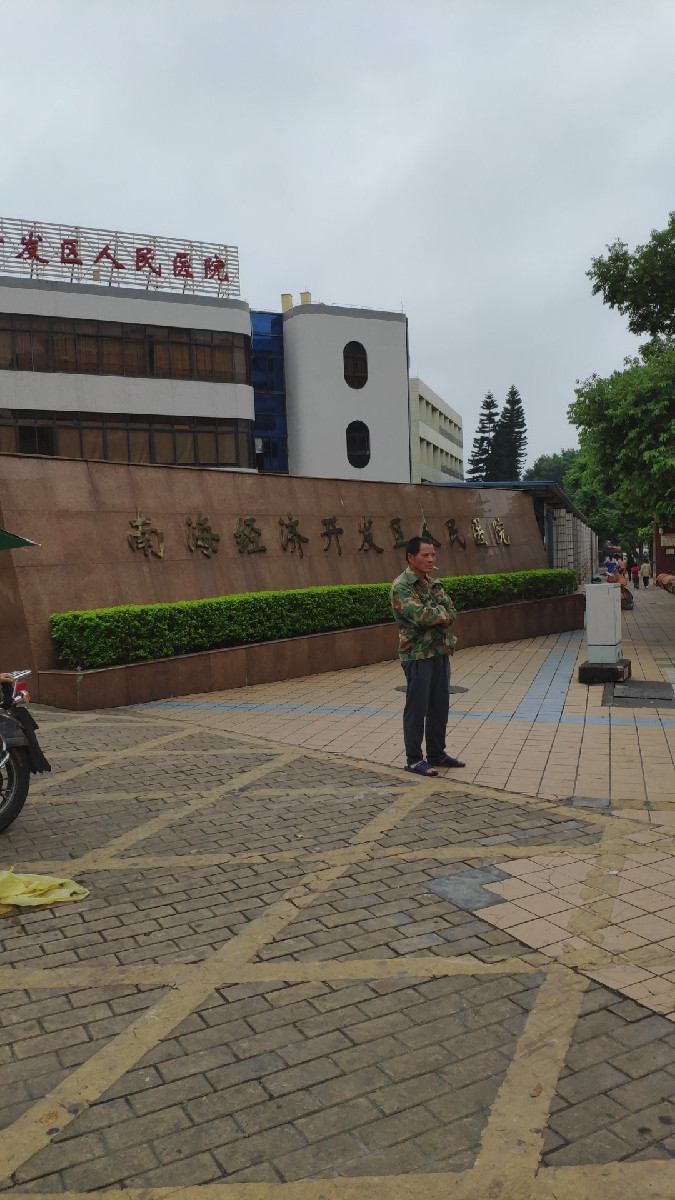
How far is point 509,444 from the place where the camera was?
231 feet

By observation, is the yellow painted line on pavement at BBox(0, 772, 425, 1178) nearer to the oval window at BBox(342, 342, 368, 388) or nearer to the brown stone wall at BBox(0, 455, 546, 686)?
the brown stone wall at BBox(0, 455, 546, 686)

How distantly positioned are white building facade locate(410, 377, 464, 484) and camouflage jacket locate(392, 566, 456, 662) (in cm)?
→ 4041

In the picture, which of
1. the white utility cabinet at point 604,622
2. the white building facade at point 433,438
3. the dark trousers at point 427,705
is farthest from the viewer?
the white building facade at point 433,438

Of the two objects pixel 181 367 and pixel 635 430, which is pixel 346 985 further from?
pixel 181 367

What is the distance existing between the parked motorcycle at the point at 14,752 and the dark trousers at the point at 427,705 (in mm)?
2568

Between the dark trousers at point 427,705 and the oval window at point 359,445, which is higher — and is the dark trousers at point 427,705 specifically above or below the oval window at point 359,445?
below

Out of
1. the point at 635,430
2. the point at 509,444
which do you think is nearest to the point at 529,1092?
the point at 635,430

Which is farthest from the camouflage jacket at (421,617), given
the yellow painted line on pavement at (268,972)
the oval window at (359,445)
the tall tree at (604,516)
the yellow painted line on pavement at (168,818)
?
the tall tree at (604,516)

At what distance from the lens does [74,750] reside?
7742 mm

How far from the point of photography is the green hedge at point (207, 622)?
999 centimetres

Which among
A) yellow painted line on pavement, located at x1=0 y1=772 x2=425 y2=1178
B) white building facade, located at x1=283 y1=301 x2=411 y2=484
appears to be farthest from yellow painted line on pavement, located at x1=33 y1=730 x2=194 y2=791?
white building facade, located at x1=283 y1=301 x2=411 y2=484

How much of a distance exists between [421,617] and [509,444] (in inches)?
2612

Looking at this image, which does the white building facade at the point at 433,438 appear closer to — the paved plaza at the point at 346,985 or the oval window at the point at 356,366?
the oval window at the point at 356,366

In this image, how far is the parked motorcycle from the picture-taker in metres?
5.28
